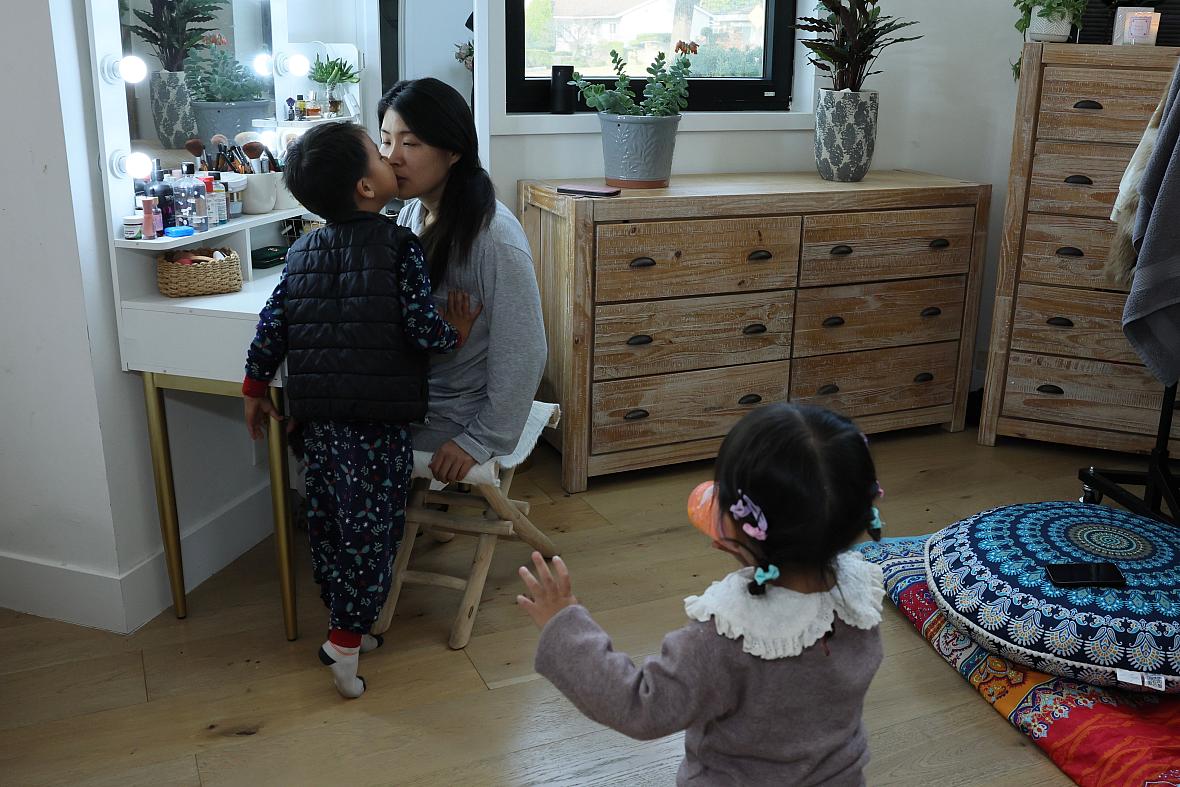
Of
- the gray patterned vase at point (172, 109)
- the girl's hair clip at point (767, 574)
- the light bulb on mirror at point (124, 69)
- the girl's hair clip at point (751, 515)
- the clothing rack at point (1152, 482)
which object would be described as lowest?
the clothing rack at point (1152, 482)

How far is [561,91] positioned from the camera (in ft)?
10.7

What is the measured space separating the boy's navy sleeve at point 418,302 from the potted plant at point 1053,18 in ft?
6.97

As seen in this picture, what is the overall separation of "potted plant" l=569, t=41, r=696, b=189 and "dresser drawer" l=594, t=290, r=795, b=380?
38 cm

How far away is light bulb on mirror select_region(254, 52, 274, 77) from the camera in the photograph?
251cm

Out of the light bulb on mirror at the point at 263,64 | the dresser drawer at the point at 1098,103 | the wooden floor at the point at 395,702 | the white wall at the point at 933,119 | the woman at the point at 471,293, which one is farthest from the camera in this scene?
the white wall at the point at 933,119

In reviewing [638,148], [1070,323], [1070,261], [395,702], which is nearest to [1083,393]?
[1070,323]

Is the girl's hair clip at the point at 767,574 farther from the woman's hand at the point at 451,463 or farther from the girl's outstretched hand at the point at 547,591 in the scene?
the woman's hand at the point at 451,463

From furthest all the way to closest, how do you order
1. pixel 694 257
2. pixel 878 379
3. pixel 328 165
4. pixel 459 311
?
pixel 878 379 → pixel 694 257 → pixel 459 311 → pixel 328 165

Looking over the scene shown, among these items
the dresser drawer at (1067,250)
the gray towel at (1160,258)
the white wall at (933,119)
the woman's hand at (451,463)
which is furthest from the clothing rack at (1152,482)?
the woman's hand at (451,463)

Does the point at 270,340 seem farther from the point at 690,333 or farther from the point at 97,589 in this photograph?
the point at 690,333

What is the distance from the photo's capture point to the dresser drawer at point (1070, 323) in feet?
10.5

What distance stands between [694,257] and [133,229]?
1.45 m

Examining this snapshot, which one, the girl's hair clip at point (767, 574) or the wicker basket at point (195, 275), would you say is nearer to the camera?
the girl's hair clip at point (767, 574)

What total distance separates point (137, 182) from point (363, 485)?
0.79m
